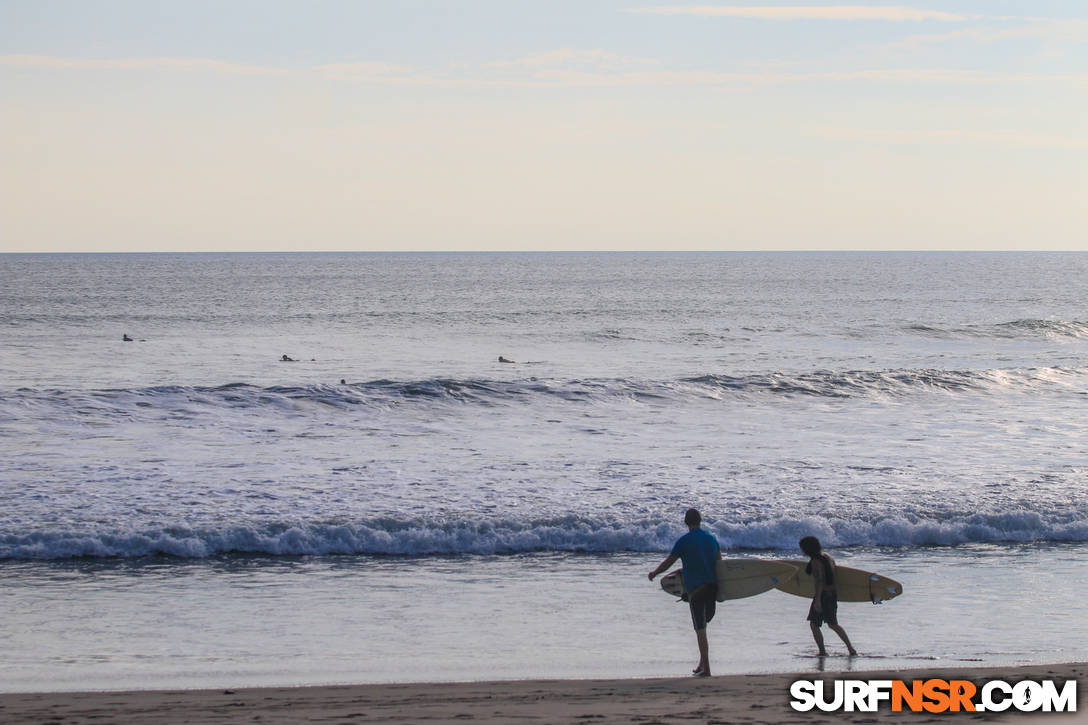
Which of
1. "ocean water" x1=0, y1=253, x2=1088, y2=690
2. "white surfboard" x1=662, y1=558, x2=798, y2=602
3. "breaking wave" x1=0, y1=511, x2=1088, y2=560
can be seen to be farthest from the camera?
"breaking wave" x1=0, y1=511, x2=1088, y2=560

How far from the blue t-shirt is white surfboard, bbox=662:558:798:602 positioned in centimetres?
96

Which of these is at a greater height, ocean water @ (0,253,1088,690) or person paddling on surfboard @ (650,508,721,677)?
person paddling on surfboard @ (650,508,721,677)

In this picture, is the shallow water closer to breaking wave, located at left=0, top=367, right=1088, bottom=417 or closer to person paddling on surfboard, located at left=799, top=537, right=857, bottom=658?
person paddling on surfboard, located at left=799, top=537, right=857, bottom=658

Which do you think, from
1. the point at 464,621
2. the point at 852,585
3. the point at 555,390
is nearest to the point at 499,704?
the point at 464,621

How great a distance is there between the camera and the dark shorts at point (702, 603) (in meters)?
9.90

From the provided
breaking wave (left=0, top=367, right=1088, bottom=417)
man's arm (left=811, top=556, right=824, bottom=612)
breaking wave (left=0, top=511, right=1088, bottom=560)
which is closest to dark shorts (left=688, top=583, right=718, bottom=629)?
man's arm (left=811, top=556, right=824, bottom=612)

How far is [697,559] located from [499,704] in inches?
101

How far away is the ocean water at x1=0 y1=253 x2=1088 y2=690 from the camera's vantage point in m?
10.5

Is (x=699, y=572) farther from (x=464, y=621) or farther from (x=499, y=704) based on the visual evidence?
(x=464, y=621)

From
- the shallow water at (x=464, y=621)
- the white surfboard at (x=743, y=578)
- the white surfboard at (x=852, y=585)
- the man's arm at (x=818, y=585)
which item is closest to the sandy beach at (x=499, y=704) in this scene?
the shallow water at (x=464, y=621)

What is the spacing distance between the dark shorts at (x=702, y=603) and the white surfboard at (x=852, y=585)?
4.81ft

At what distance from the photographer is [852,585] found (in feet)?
37.0

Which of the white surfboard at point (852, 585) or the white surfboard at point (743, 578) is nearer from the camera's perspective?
the white surfboard at point (743, 578)

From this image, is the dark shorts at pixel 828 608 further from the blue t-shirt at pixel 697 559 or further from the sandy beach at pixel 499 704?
the blue t-shirt at pixel 697 559
